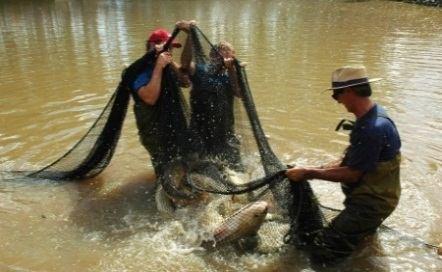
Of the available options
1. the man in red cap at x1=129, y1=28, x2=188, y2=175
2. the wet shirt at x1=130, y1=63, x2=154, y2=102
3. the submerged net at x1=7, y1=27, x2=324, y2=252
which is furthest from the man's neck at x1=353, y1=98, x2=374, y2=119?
the wet shirt at x1=130, y1=63, x2=154, y2=102

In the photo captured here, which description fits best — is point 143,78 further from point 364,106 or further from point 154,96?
point 364,106

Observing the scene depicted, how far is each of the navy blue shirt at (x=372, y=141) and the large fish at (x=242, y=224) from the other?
35.6 inches

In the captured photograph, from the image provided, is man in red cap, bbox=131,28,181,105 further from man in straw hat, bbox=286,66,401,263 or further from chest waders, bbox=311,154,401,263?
chest waders, bbox=311,154,401,263

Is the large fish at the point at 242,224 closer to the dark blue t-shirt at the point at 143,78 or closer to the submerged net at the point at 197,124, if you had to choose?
the submerged net at the point at 197,124

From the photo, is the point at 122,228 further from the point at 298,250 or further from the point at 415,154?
the point at 415,154

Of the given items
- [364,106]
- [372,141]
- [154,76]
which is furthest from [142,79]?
[372,141]

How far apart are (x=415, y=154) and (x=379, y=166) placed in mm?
3033

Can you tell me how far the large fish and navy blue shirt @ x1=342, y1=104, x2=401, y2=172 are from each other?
0.91 meters

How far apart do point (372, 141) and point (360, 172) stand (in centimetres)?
29

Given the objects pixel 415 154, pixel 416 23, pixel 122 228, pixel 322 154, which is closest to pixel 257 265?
pixel 122 228

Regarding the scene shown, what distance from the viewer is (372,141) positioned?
140 inches

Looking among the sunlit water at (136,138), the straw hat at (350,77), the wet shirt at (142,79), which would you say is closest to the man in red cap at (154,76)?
the wet shirt at (142,79)

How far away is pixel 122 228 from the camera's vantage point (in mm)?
4910

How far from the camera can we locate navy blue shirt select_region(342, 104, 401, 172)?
A: 3.57m
